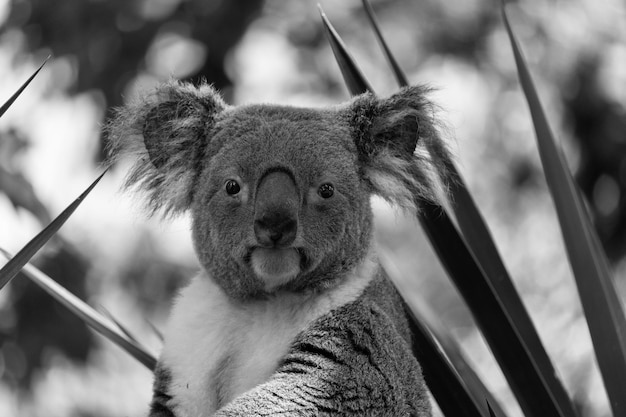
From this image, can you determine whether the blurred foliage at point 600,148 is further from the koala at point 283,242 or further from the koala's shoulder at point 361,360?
the koala's shoulder at point 361,360

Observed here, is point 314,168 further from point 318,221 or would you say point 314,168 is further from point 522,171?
point 522,171

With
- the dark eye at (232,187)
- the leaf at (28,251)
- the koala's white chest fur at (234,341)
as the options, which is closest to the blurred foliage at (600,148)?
the koala's white chest fur at (234,341)

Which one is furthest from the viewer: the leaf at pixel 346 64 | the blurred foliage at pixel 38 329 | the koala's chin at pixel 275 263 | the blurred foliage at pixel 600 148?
the blurred foliage at pixel 600 148

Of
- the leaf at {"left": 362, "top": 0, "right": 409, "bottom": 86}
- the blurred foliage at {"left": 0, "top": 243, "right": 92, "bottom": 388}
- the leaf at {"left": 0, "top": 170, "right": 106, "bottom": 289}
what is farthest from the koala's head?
the blurred foliage at {"left": 0, "top": 243, "right": 92, "bottom": 388}

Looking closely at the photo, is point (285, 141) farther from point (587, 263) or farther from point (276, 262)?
point (587, 263)

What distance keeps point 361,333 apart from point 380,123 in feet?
2.59

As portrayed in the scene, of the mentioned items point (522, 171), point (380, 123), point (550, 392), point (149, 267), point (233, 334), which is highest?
point (522, 171)

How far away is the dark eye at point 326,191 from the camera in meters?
2.97

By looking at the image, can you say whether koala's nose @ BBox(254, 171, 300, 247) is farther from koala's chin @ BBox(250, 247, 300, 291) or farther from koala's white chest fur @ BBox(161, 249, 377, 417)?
koala's white chest fur @ BBox(161, 249, 377, 417)

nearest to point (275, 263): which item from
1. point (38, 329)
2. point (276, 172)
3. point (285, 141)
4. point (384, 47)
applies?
point (276, 172)

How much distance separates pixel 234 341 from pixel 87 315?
545 mm

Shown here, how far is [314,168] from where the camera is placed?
9.77 feet

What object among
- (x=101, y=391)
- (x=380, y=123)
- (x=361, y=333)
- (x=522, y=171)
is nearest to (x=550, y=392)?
(x=361, y=333)

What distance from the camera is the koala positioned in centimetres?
276
